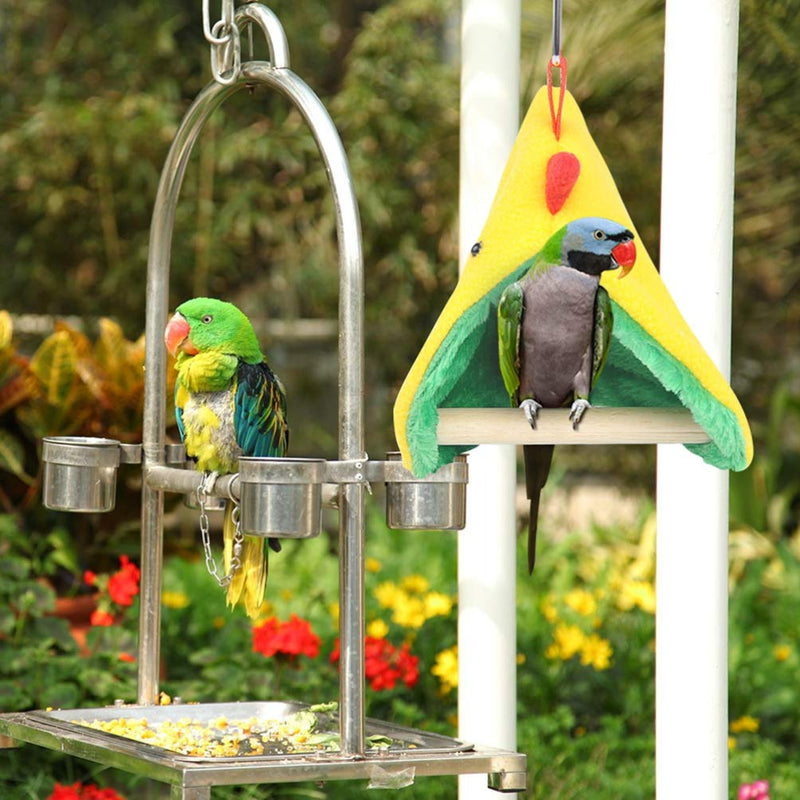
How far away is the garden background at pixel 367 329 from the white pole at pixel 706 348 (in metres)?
1.16

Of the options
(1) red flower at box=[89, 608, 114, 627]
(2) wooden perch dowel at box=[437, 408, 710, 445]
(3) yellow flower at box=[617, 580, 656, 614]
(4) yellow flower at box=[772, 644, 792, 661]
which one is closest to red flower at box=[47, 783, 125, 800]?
(1) red flower at box=[89, 608, 114, 627]

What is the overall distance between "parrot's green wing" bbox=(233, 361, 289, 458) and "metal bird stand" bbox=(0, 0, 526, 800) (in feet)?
0.26

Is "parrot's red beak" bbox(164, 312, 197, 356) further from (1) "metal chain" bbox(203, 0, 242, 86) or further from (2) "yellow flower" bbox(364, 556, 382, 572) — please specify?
(2) "yellow flower" bbox(364, 556, 382, 572)

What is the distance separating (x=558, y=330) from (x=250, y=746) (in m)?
0.80

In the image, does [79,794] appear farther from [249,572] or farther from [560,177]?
[560,177]

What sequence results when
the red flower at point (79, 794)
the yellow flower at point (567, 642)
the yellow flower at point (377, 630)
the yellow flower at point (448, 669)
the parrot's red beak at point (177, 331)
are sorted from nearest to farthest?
the parrot's red beak at point (177, 331), the red flower at point (79, 794), the yellow flower at point (448, 669), the yellow flower at point (377, 630), the yellow flower at point (567, 642)

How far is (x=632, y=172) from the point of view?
19.7 ft

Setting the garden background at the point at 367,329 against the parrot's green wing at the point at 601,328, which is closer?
the parrot's green wing at the point at 601,328

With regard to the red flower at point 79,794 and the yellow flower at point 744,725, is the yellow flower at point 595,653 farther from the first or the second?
the red flower at point 79,794

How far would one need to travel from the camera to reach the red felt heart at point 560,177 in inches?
68.9

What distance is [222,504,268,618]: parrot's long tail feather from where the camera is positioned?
203cm

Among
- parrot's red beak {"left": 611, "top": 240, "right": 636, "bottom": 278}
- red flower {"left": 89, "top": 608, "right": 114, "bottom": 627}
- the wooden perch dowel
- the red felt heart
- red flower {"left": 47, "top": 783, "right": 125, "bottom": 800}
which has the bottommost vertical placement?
red flower {"left": 47, "top": 783, "right": 125, "bottom": 800}

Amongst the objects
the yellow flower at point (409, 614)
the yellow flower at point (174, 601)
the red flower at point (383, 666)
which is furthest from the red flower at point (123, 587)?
the yellow flower at point (409, 614)

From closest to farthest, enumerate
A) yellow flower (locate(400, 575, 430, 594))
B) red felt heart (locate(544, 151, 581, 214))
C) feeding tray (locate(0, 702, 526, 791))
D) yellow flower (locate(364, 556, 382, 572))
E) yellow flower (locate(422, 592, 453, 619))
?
feeding tray (locate(0, 702, 526, 791))
red felt heart (locate(544, 151, 581, 214))
yellow flower (locate(422, 592, 453, 619))
yellow flower (locate(400, 575, 430, 594))
yellow flower (locate(364, 556, 382, 572))
